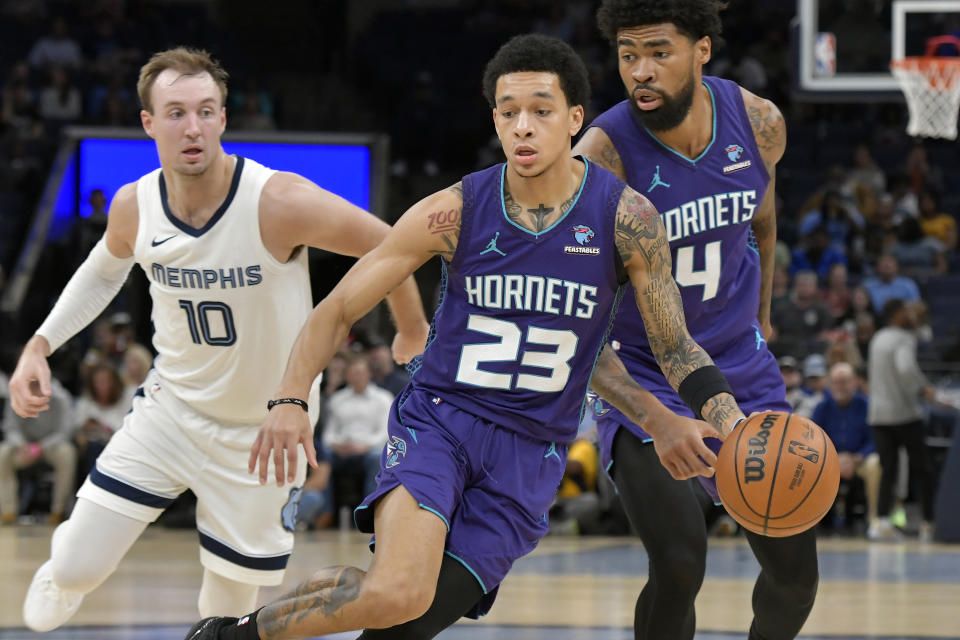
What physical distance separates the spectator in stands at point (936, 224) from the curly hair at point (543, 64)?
12.0 meters

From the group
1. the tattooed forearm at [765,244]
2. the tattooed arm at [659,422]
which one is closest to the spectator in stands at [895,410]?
the tattooed forearm at [765,244]

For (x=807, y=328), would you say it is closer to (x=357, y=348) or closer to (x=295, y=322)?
(x=357, y=348)

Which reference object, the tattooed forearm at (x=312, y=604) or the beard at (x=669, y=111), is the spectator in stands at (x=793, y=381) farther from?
the tattooed forearm at (x=312, y=604)

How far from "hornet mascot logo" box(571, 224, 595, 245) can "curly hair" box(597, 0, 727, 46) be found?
2.83 ft

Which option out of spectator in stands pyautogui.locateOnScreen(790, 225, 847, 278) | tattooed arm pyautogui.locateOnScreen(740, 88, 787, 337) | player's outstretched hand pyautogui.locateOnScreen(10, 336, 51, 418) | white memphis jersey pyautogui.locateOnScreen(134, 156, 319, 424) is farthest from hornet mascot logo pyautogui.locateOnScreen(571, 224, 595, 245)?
spectator in stands pyautogui.locateOnScreen(790, 225, 847, 278)

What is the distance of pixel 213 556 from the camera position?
16.1 feet

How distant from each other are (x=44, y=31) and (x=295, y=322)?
15.8 meters

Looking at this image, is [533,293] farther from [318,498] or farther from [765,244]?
[318,498]

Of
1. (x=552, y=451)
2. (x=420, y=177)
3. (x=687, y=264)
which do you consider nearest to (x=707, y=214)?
(x=687, y=264)

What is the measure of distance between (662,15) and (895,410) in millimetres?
7932

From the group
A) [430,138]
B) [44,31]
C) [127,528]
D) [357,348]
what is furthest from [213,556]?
[44,31]

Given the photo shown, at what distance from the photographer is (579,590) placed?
8305 mm

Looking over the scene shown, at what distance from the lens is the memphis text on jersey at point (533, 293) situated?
3963 mm

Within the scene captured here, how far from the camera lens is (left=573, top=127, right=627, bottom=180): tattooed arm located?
462 cm
